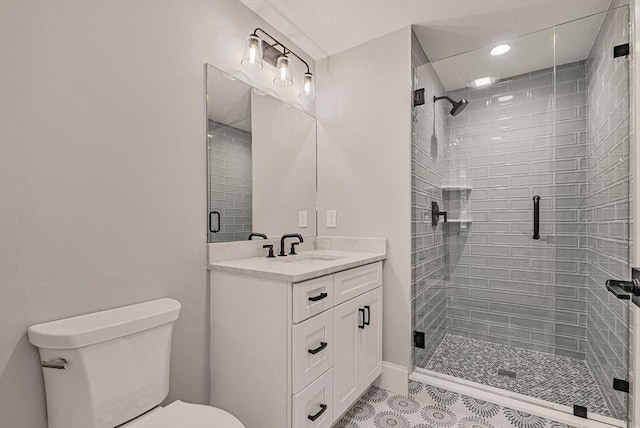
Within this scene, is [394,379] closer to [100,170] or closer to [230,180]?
[230,180]

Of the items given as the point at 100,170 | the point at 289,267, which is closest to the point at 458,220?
the point at 289,267

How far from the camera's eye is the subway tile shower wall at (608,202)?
164 centimetres

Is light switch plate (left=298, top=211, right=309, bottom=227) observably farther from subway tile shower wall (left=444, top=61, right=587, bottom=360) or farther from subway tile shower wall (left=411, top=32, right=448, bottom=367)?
subway tile shower wall (left=444, top=61, right=587, bottom=360)

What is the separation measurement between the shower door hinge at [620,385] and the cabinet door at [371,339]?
1.24 metres

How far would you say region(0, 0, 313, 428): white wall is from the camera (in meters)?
1.04

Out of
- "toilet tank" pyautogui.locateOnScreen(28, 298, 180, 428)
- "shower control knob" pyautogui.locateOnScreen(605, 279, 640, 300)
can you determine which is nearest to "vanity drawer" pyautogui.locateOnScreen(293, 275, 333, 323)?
"toilet tank" pyautogui.locateOnScreen(28, 298, 180, 428)

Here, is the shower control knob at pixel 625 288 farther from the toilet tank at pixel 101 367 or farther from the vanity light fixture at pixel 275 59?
the vanity light fixture at pixel 275 59

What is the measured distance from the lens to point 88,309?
3.97 feet

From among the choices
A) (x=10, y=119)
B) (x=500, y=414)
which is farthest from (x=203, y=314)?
(x=500, y=414)

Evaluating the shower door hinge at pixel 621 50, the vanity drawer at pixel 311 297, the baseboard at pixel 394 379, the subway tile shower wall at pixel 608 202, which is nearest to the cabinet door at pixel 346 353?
the vanity drawer at pixel 311 297

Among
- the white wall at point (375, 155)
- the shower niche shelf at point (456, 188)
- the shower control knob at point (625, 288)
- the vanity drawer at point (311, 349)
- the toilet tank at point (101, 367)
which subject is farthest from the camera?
the shower niche shelf at point (456, 188)

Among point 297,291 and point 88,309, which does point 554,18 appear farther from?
point 88,309

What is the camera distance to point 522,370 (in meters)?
2.15

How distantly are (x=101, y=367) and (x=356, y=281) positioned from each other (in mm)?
1208
